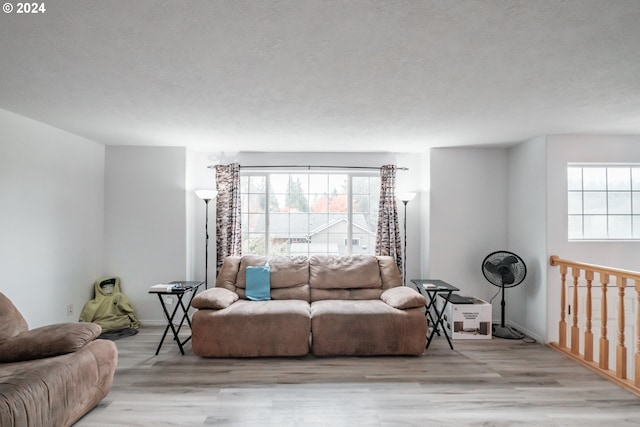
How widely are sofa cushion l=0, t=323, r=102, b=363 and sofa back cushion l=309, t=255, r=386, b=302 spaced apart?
234cm

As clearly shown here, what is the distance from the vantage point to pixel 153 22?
1629 millimetres

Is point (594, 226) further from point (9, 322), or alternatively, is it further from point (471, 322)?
point (9, 322)

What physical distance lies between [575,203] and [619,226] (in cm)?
54

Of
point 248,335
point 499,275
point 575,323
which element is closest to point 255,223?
point 248,335

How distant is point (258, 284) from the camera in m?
3.96

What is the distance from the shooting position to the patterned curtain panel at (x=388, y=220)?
4.50 metres

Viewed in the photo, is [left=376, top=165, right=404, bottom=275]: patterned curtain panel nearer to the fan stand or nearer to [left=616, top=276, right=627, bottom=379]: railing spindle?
the fan stand

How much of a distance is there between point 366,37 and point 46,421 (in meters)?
2.75

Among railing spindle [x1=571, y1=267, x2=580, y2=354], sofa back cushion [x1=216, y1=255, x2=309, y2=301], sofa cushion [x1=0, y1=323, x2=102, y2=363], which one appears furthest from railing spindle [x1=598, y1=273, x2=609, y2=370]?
sofa cushion [x1=0, y1=323, x2=102, y2=363]

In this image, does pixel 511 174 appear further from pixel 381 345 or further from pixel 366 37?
pixel 366 37

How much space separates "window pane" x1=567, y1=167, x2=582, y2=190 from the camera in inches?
153

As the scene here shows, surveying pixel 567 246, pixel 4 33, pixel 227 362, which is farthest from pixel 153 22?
pixel 567 246

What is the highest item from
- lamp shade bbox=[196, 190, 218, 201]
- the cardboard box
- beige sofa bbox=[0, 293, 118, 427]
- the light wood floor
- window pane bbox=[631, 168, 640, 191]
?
window pane bbox=[631, 168, 640, 191]

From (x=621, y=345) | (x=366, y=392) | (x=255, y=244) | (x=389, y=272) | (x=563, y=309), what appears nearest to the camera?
(x=366, y=392)
